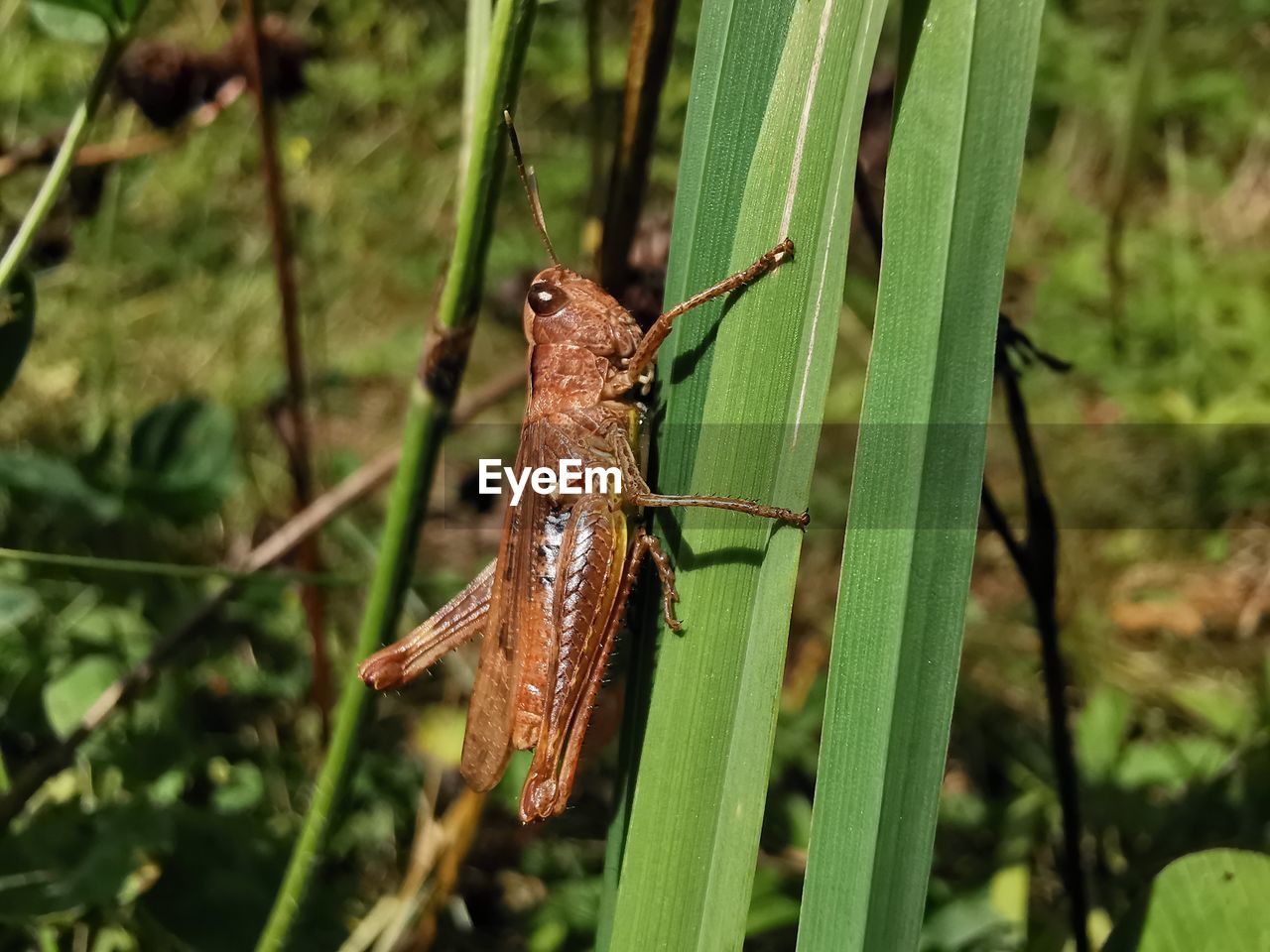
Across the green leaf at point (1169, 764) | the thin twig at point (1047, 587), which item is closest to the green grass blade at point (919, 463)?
the thin twig at point (1047, 587)

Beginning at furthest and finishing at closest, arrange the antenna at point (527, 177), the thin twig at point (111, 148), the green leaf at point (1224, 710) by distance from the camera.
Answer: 1. the green leaf at point (1224, 710)
2. the thin twig at point (111, 148)
3. the antenna at point (527, 177)

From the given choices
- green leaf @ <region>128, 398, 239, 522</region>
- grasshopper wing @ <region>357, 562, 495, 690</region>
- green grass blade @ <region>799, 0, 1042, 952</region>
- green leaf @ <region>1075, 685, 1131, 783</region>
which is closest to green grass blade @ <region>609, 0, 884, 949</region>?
green grass blade @ <region>799, 0, 1042, 952</region>

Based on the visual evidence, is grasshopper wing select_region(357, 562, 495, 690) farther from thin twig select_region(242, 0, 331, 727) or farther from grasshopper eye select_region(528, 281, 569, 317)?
thin twig select_region(242, 0, 331, 727)

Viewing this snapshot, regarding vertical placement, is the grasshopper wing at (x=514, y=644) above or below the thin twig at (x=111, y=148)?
below

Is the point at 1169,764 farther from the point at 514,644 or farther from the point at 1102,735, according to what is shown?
the point at 514,644

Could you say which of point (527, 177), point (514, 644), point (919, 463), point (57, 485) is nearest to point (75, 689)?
point (57, 485)

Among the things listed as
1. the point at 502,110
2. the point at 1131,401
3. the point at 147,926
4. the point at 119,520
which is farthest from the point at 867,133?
the point at 1131,401

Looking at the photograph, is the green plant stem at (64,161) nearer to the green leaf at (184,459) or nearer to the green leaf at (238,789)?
the green leaf at (184,459)
